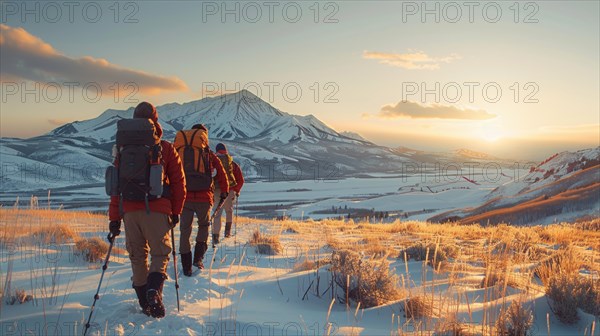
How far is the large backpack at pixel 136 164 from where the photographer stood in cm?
404

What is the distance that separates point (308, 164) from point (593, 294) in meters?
192

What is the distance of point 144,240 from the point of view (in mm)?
4238

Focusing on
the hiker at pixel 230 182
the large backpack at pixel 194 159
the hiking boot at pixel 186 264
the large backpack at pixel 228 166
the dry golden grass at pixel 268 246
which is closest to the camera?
the hiking boot at pixel 186 264

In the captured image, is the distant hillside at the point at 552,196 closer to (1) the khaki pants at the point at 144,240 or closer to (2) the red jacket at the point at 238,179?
(2) the red jacket at the point at 238,179

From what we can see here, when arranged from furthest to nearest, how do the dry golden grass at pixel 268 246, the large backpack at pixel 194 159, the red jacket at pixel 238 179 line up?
the red jacket at pixel 238 179 < the dry golden grass at pixel 268 246 < the large backpack at pixel 194 159

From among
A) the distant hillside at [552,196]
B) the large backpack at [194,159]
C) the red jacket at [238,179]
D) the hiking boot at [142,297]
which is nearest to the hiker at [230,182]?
the red jacket at [238,179]

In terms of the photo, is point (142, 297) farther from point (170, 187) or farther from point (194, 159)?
point (194, 159)

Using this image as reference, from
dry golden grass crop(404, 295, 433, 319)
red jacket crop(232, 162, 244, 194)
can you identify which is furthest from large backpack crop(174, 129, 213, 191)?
dry golden grass crop(404, 295, 433, 319)

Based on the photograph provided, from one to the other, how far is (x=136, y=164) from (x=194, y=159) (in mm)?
2007

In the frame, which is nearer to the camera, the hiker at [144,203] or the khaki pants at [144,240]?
the hiker at [144,203]

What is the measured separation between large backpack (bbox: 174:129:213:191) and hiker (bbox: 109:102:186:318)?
1.70 m

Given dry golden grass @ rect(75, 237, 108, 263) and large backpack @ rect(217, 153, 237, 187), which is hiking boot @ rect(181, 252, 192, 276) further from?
large backpack @ rect(217, 153, 237, 187)

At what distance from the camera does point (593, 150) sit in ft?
115

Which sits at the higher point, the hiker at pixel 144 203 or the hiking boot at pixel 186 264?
the hiker at pixel 144 203
